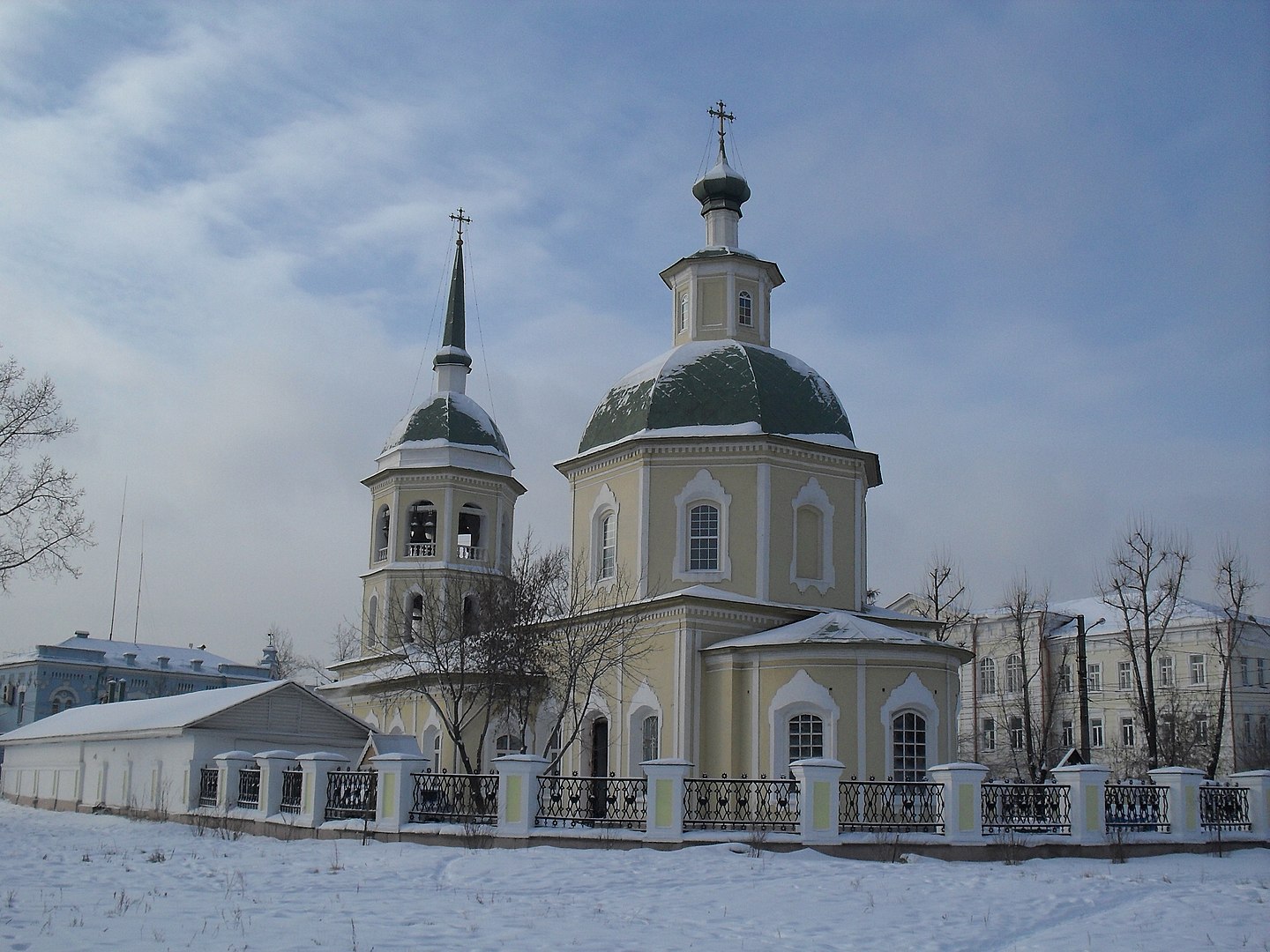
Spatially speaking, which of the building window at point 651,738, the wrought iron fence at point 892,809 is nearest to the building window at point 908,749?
the wrought iron fence at point 892,809

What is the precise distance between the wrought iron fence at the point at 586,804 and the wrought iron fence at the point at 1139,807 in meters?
6.42

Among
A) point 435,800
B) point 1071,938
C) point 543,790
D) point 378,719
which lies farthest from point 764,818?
point 378,719

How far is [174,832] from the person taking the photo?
18953 mm

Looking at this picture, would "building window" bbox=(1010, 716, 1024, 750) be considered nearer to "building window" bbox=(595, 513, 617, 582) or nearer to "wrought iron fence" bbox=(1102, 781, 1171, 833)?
"building window" bbox=(595, 513, 617, 582)

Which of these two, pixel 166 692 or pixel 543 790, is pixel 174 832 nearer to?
pixel 543 790

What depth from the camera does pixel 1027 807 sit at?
16.8m

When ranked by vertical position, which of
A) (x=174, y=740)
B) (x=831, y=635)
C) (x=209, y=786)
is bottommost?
(x=209, y=786)

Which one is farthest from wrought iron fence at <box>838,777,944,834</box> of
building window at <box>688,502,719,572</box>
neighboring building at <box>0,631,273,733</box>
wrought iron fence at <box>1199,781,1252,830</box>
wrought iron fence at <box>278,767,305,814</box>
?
neighboring building at <box>0,631,273,733</box>

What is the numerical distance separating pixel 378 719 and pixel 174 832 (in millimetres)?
9689

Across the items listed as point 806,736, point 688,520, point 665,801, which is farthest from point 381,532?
point 665,801

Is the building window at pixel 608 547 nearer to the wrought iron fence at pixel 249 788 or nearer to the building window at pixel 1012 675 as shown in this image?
the wrought iron fence at pixel 249 788

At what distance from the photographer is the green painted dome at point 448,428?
3159 centimetres

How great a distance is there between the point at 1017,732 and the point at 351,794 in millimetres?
34516

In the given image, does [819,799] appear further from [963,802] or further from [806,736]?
[806,736]
